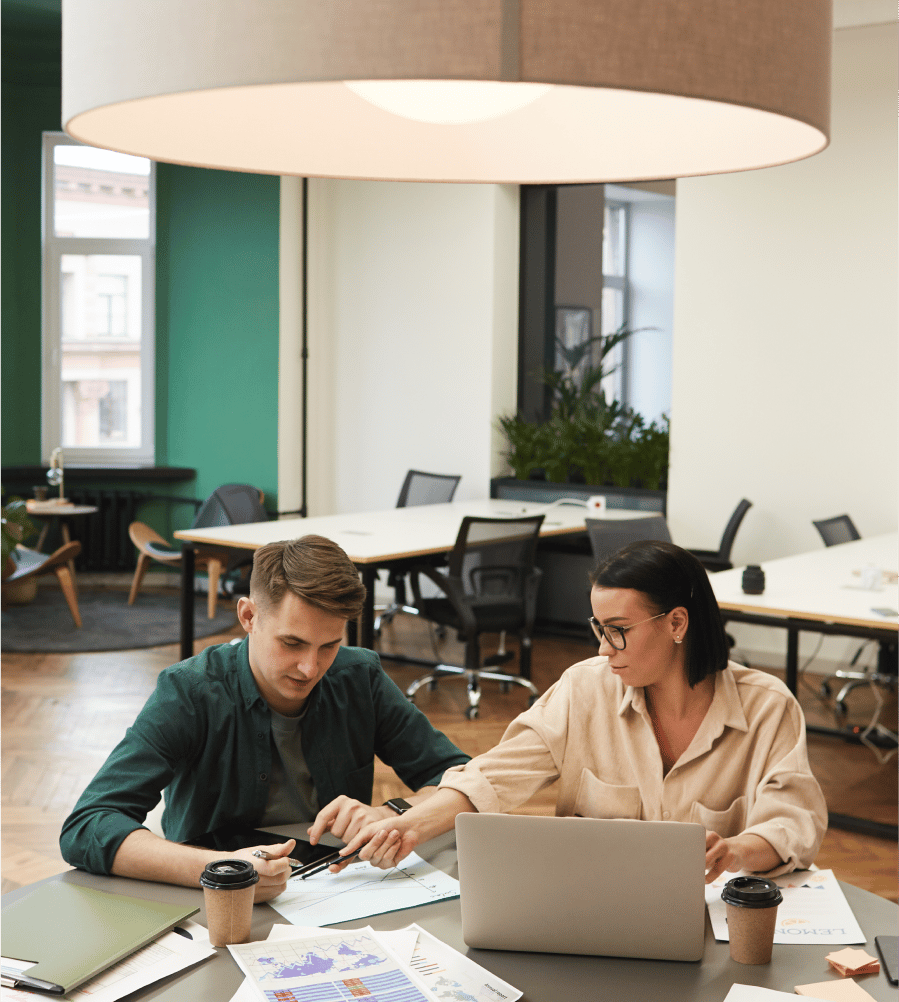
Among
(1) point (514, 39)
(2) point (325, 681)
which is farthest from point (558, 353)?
(1) point (514, 39)

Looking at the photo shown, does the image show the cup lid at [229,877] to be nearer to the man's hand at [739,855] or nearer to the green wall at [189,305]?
the man's hand at [739,855]

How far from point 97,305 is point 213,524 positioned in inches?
94.7

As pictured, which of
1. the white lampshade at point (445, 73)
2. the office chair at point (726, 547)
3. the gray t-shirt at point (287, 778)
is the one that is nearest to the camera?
the white lampshade at point (445, 73)

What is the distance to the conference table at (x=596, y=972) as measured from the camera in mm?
1399

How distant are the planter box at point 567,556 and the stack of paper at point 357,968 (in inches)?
229

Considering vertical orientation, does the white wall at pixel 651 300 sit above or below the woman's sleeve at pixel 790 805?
above

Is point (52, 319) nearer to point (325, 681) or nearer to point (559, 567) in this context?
point (559, 567)

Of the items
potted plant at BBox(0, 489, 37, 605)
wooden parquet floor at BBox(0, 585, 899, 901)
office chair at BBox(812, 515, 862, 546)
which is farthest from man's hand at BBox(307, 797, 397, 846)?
potted plant at BBox(0, 489, 37, 605)

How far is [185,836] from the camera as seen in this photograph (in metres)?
2.02

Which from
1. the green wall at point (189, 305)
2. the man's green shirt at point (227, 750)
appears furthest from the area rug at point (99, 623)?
the man's green shirt at point (227, 750)

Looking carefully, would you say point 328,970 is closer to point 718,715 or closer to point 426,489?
point 718,715

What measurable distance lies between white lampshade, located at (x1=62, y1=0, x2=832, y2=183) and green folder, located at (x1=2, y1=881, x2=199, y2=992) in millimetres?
998

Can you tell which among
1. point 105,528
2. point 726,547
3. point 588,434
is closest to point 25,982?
point 726,547

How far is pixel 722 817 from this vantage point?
1.91m
